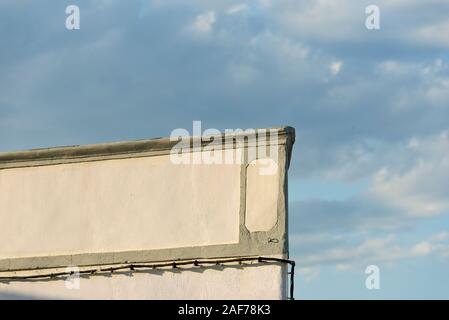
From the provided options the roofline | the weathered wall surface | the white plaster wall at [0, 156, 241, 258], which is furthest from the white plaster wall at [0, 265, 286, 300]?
the roofline

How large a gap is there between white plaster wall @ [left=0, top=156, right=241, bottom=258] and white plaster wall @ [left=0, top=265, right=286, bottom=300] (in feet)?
1.81

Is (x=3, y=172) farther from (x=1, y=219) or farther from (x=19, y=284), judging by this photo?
(x=19, y=284)

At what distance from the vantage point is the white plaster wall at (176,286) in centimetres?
1591

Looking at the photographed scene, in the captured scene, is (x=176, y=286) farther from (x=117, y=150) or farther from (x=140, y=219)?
(x=117, y=150)

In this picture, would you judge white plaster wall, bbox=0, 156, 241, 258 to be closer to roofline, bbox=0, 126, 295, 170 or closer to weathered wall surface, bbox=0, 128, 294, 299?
weathered wall surface, bbox=0, 128, 294, 299

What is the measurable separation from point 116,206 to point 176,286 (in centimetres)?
191

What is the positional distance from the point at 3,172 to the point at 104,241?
254 centimetres

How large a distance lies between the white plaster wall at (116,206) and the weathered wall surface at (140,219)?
2 cm

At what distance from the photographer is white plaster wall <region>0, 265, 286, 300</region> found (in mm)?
15914

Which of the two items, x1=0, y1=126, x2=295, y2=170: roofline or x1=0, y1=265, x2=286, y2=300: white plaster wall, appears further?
x1=0, y1=126, x2=295, y2=170: roofline

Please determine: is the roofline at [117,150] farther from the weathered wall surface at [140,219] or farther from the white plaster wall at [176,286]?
the white plaster wall at [176,286]

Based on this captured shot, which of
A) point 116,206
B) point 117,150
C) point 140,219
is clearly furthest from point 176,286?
point 117,150
